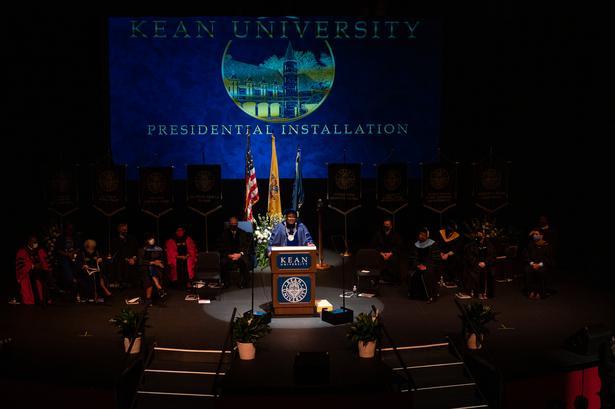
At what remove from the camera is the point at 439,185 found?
16844mm

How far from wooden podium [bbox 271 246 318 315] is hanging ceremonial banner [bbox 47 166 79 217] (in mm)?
6355

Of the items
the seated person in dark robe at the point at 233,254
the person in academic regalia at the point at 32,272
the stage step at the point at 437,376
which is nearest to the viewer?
the stage step at the point at 437,376

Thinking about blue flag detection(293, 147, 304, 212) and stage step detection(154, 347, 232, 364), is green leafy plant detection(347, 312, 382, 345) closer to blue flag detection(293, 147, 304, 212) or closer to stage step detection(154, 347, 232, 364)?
stage step detection(154, 347, 232, 364)

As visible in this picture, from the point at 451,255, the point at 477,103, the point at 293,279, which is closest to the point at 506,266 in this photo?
the point at 451,255

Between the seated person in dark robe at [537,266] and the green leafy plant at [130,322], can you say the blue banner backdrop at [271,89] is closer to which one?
the seated person in dark robe at [537,266]

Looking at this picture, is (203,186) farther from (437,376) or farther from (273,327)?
(437,376)

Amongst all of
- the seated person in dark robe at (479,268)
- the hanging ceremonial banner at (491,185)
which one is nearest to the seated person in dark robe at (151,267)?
the seated person in dark robe at (479,268)

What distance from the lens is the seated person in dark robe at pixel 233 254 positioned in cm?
1515

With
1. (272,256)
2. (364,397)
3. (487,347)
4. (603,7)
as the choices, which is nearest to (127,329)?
(272,256)

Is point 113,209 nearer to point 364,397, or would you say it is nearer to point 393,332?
point 393,332

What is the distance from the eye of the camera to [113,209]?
654 inches

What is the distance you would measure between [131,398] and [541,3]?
1279 cm

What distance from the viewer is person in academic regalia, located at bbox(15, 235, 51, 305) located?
13602 millimetres

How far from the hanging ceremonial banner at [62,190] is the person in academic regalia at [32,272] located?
2.73 metres
